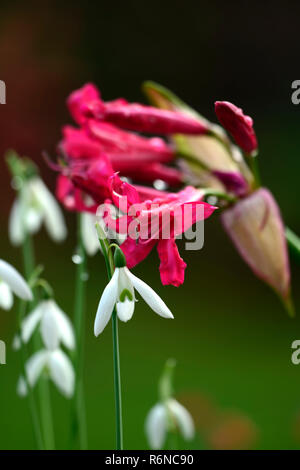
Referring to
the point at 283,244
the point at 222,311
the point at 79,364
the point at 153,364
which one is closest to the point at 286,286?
the point at 283,244

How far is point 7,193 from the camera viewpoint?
1605mm

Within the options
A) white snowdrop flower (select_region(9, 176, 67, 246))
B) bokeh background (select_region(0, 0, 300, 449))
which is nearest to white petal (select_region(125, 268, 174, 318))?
white snowdrop flower (select_region(9, 176, 67, 246))

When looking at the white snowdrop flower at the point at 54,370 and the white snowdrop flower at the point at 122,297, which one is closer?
the white snowdrop flower at the point at 122,297

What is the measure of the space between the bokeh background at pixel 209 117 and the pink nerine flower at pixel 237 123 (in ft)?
1.98

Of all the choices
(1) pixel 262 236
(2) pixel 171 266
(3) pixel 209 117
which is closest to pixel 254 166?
(1) pixel 262 236

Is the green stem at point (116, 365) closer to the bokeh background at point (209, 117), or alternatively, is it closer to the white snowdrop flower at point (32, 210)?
the white snowdrop flower at point (32, 210)

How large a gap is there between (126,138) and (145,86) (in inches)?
2.7

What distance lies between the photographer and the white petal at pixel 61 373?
47 cm

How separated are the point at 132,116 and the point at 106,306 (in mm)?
201

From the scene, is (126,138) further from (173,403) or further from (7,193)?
(7,193)

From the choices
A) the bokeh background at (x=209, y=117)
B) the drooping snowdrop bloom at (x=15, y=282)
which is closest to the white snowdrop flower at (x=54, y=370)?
the drooping snowdrop bloom at (x=15, y=282)

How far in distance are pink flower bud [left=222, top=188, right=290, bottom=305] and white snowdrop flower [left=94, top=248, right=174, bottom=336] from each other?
0.54 ft

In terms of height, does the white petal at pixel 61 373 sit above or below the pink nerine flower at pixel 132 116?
below

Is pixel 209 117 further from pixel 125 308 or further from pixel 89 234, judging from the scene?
pixel 125 308
